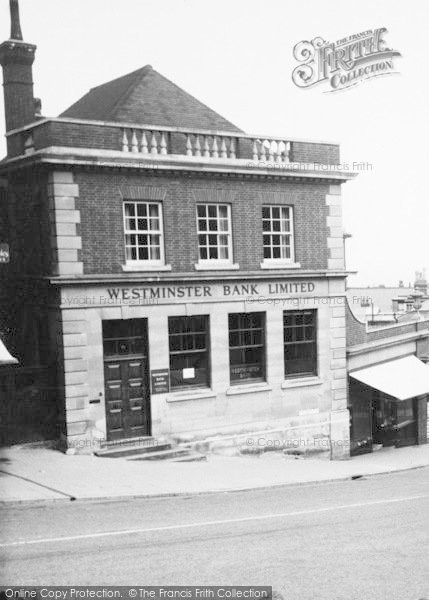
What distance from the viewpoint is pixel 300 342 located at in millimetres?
21406

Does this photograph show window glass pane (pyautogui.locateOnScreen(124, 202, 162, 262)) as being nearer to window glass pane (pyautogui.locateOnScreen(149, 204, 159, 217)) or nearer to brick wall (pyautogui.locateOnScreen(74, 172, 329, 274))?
window glass pane (pyautogui.locateOnScreen(149, 204, 159, 217))

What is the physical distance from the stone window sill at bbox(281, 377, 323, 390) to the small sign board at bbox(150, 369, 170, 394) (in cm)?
374

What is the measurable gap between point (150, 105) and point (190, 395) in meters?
8.52

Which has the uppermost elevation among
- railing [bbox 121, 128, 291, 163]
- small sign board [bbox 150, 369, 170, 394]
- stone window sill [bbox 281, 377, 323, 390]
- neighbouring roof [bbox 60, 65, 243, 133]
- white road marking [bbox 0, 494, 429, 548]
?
neighbouring roof [bbox 60, 65, 243, 133]

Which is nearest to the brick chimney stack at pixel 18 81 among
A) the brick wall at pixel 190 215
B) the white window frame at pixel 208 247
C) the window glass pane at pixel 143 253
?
the brick wall at pixel 190 215

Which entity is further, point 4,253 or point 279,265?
point 279,265

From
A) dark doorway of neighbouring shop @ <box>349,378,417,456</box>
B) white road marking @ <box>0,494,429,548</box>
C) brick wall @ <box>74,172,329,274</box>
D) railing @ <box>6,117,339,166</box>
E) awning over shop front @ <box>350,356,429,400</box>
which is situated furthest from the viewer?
dark doorway of neighbouring shop @ <box>349,378,417,456</box>

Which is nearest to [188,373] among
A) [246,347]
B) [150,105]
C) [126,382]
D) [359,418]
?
[126,382]

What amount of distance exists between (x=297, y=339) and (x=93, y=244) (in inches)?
274

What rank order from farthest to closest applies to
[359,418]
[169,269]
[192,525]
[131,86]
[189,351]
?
[359,418] < [131,86] < [189,351] < [169,269] < [192,525]

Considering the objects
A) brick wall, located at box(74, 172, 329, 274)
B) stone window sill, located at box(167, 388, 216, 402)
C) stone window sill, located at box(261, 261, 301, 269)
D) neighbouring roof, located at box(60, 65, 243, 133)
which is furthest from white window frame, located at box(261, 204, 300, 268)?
stone window sill, located at box(167, 388, 216, 402)

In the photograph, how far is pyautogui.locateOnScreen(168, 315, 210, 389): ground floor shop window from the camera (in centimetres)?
1939

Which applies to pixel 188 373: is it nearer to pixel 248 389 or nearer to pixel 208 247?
pixel 248 389

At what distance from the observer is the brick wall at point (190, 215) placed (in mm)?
17875
